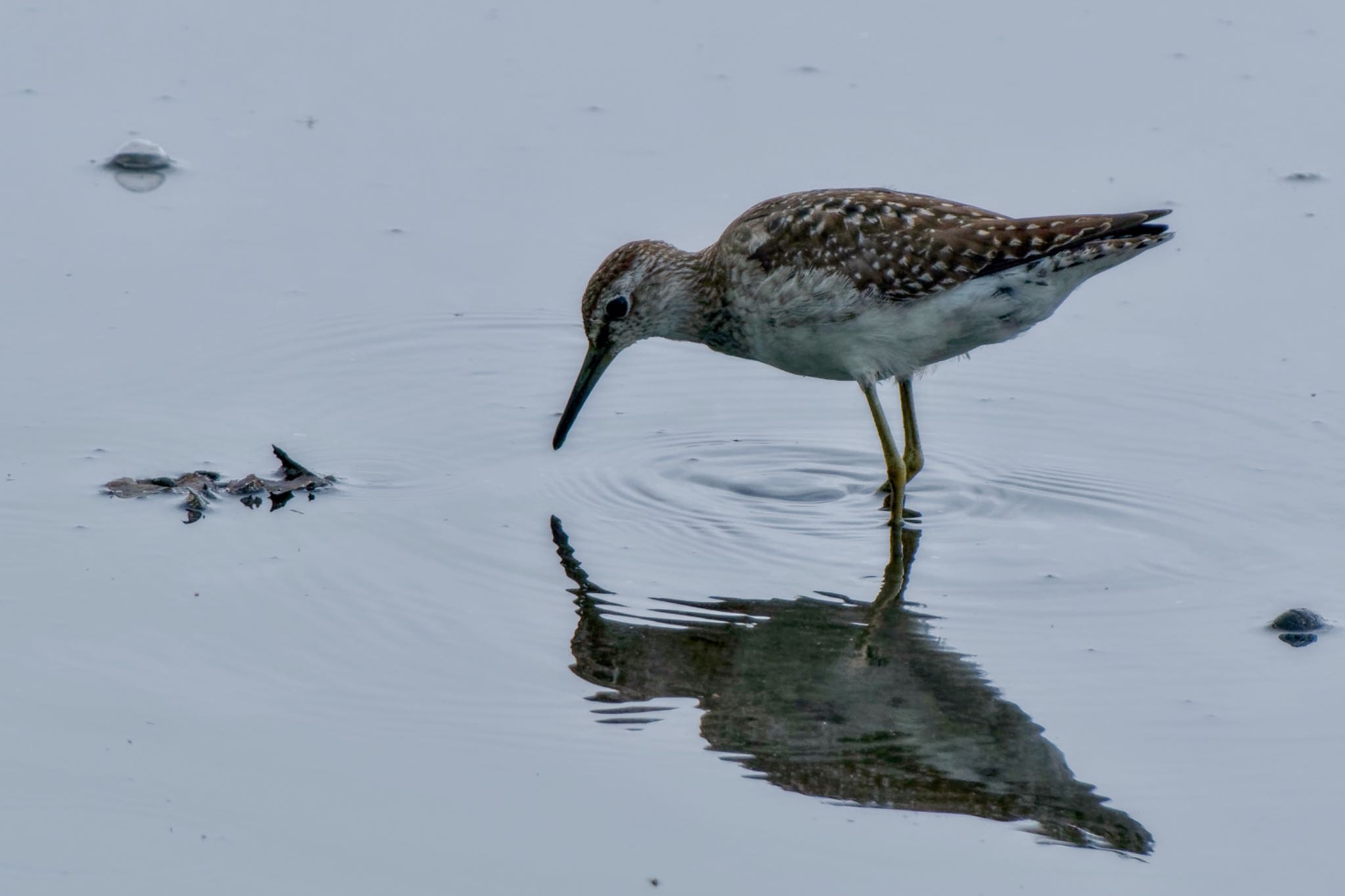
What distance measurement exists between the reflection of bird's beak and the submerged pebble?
356 cm

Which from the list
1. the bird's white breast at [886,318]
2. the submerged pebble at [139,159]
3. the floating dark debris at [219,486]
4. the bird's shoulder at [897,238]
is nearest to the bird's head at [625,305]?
the bird's shoulder at [897,238]

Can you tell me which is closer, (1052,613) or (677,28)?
(1052,613)

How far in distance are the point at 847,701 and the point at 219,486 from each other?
294 cm

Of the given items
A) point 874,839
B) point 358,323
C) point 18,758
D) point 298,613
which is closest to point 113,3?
point 358,323

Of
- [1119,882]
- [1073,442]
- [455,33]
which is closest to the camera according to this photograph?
[1119,882]

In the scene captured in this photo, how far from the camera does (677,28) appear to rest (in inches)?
522

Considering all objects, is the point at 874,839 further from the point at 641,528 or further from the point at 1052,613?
the point at 641,528

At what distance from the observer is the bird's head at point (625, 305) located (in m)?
9.05

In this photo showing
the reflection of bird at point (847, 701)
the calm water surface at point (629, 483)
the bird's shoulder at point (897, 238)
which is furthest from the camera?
the bird's shoulder at point (897, 238)

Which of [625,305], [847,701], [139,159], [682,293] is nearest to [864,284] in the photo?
[682,293]

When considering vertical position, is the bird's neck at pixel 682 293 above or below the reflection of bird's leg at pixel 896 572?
above

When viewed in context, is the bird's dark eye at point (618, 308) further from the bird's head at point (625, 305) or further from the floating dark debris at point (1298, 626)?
the floating dark debris at point (1298, 626)

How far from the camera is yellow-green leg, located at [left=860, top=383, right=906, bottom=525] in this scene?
8.62m

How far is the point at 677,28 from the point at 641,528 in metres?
5.86
